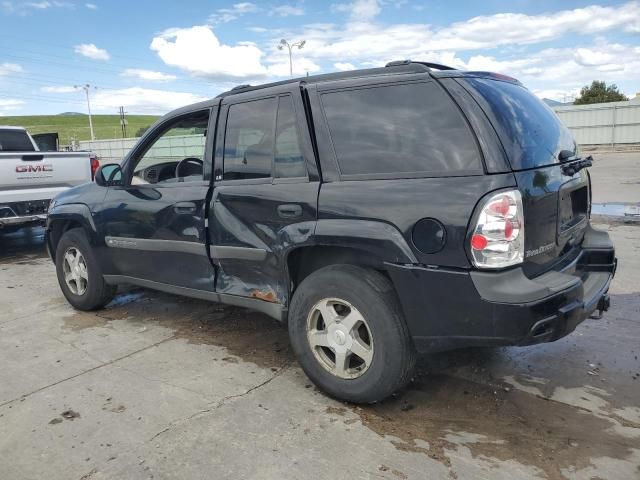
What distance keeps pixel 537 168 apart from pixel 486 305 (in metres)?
0.79

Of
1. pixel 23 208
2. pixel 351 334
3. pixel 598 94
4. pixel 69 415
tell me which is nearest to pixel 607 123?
pixel 598 94

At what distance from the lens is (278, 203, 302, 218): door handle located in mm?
3326

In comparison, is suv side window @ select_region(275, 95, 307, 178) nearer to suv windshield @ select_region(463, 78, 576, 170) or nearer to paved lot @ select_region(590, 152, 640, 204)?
suv windshield @ select_region(463, 78, 576, 170)

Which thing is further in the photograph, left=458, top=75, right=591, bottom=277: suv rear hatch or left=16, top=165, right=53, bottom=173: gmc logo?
left=16, top=165, right=53, bottom=173: gmc logo

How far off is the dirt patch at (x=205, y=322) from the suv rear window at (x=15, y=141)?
17.1 feet

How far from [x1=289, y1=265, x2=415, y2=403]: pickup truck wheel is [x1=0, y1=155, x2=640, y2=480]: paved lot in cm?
19

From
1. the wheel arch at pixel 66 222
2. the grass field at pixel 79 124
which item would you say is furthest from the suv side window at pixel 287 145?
the grass field at pixel 79 124

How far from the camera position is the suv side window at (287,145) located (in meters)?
3.42

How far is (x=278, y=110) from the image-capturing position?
3.60m

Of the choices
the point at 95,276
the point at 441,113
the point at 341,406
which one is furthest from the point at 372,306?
the point at 95,276

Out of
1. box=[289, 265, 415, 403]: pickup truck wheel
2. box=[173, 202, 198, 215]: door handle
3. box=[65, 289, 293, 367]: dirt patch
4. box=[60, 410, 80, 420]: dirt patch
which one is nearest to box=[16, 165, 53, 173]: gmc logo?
box=[65, 289, 293, 367]: dirt patch

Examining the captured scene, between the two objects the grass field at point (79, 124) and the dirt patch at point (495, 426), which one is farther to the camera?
the grass field at point (79, 124)

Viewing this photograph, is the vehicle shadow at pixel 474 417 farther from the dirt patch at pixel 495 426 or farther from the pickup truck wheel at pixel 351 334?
the pickup truck wheel at pixel 351 334

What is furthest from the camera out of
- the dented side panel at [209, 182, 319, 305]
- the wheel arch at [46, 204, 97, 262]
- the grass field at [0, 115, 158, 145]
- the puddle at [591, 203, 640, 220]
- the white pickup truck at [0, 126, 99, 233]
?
the grass field at [0, 115, 158, 145]
